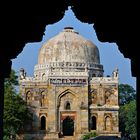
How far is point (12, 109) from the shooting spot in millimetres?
41125

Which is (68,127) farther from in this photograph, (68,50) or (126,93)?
(126,93)

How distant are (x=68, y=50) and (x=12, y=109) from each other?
12.9 meters

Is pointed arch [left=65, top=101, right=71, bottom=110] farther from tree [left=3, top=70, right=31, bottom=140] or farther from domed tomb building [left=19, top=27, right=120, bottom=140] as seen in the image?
tree [left=3, top=70, right=31, bottom=140]

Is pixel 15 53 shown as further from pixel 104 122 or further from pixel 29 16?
pixel 104 122

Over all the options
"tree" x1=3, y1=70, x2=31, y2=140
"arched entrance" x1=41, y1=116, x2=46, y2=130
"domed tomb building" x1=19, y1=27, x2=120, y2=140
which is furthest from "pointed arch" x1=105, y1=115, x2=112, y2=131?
"tree" x1=3, y1=70, x2=31, y2=140

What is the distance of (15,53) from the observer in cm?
714

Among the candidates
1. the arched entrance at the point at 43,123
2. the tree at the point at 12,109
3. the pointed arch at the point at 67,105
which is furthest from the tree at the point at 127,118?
the tree at the point at 12,109

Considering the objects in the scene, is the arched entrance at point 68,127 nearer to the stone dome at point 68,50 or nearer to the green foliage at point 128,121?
the green foliage at point 128,121

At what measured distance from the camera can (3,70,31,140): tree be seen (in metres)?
40.0

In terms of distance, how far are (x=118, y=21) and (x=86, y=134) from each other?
40.2 meters

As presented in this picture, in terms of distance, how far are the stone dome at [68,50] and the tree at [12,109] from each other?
8328 millimetres

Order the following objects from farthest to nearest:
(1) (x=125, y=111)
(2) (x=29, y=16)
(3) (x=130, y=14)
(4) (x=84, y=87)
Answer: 1. (1) (x=125, y=111)
2. (4) (x=84, y=87)
3. (2) (x=29, y=16)
4. (3) (x=130, y=14)

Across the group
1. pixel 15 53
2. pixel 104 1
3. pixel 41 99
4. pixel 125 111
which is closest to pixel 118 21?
pixel 104 1

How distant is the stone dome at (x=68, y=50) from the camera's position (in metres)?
52.0
